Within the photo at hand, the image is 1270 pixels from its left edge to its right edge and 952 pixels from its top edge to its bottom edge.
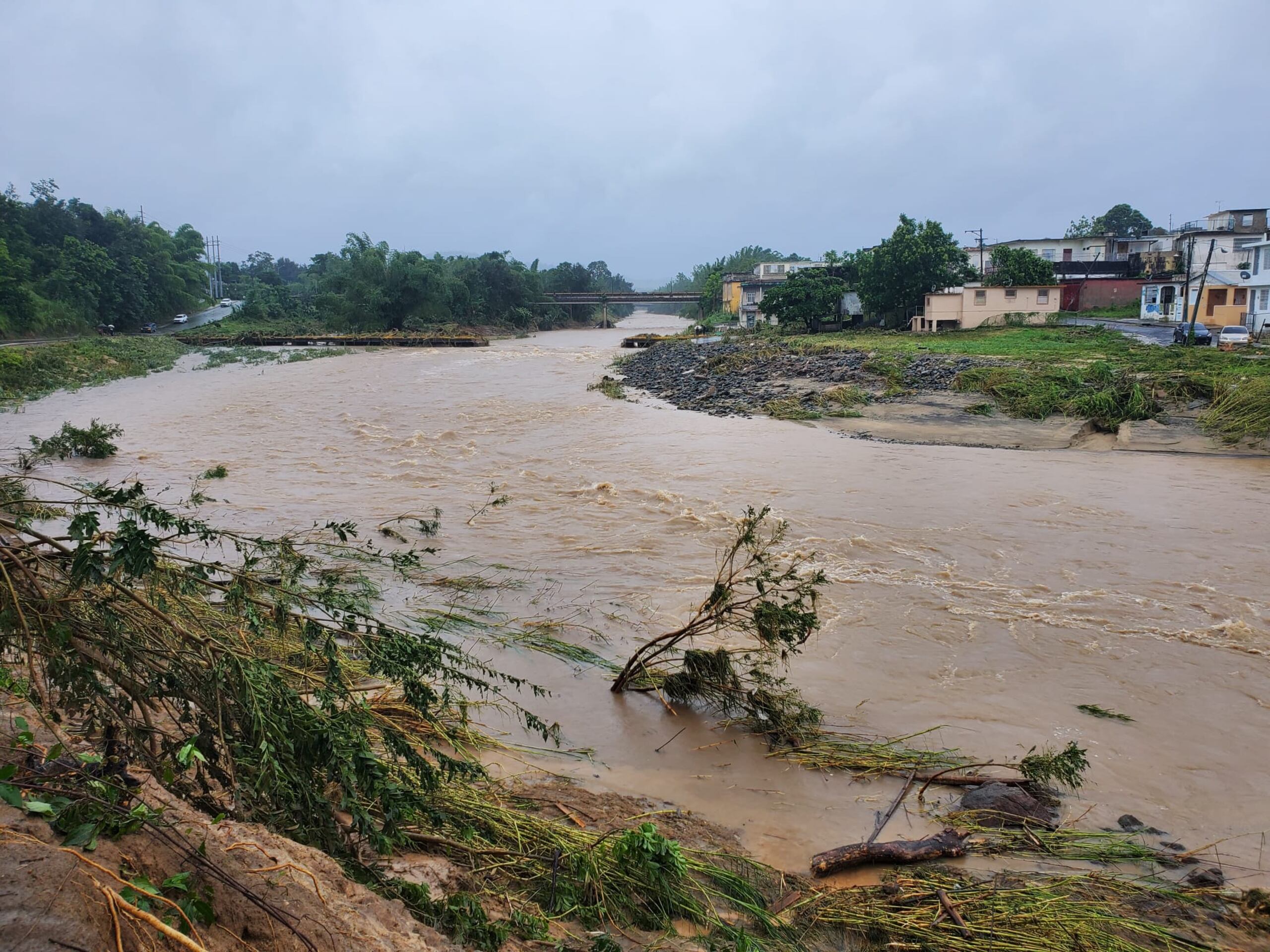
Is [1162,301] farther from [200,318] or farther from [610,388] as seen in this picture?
[200,318]

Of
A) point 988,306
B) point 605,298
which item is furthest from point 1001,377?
point 605,298

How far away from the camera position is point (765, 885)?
3.80 metres

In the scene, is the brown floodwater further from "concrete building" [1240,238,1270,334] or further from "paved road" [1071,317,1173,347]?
"concrete building" [1240,238,1270,334]

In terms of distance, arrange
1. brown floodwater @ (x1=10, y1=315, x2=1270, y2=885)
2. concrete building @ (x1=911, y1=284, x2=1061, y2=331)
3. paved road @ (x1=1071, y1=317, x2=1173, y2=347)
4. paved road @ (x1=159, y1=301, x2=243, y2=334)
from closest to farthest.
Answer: brown floodwater @ (x1=10, y1=315, x2=1270, y2=885) < paved road @ (x1=1071, y1=317, x2=1173, y2=347) < concrete building @ (x1=911, y1=284, x2=1061, y2=331) < paved road @ (x1=159, y1=301, x2=243, y2=334)

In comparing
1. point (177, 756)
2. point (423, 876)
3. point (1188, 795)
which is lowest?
point (1188, 795)

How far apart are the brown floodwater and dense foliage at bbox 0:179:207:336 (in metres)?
26.1

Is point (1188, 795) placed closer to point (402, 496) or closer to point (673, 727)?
point (673, 727)

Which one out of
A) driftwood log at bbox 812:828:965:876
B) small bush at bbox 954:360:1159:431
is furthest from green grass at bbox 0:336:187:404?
driftwood log at bbox 812:828:965:876

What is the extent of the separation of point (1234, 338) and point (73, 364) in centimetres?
3905

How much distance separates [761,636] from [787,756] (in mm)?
773

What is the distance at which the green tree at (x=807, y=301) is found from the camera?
138 ft

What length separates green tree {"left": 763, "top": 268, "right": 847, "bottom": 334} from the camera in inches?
1654

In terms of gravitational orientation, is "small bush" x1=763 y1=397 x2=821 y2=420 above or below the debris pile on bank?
below

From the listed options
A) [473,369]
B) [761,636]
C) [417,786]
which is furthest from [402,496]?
[473,369]
